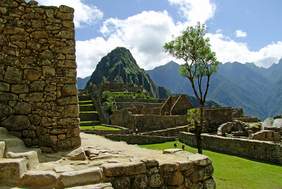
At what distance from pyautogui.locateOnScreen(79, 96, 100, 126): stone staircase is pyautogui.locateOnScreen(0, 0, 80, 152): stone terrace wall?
4502 cm

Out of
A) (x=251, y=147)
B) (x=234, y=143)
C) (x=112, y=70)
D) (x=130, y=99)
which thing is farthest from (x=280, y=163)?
(x=112, y=70)

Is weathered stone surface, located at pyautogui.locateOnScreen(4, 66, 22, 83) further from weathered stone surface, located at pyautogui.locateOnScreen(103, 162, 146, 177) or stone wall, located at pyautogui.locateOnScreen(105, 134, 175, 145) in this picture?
stone wall, located at pyautogui.locateOnScreen(105, 134, 175, 145)

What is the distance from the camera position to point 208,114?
106 feet

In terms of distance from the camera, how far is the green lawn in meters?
14.0

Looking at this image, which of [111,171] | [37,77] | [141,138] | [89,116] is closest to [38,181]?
[111,171]

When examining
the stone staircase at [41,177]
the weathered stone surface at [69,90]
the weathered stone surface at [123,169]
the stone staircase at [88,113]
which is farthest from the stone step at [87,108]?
Result: the stone staircase at [41,177]

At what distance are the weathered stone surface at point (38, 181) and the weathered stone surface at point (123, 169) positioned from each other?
93 centimetres

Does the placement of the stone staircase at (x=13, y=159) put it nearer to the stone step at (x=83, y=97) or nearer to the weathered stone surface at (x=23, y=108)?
the weathered stone surface at (x=23, y=108)

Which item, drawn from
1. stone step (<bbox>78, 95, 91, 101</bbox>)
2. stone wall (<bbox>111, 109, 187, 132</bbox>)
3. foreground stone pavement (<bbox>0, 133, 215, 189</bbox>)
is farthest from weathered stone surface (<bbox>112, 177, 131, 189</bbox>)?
stone step (<bbox>78, 95, 91, 101</bbox>)

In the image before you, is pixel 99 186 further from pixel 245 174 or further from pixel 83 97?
pixel 83 97

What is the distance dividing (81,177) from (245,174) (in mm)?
10831

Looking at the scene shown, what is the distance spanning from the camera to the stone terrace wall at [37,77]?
28.2 ft

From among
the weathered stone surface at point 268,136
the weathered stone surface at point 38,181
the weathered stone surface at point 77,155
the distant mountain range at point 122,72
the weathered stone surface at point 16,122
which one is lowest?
the weathered stone surface at point 268,136

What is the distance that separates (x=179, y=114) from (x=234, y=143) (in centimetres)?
2546
